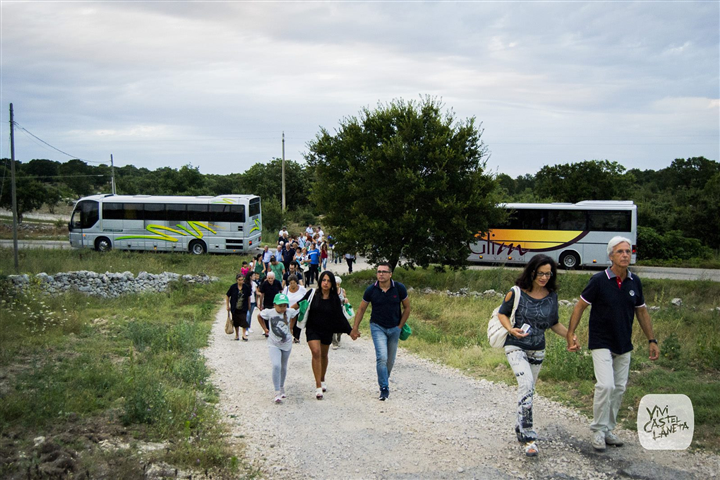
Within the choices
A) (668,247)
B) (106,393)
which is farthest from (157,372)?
(668,247)

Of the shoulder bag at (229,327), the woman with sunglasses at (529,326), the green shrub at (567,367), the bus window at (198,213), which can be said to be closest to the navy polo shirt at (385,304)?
the woman with sunglasses at (529,326)

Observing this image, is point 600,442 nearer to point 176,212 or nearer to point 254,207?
point 254,207

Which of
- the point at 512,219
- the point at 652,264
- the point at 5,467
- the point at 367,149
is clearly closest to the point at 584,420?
the point at 5,467

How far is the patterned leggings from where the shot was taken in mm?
5371

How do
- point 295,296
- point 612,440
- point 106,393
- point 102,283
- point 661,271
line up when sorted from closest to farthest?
point 612,440, point 106,393, point 295,296, point 102,283, point 661,271

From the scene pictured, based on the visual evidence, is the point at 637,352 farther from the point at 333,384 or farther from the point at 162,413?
the point at 162,413

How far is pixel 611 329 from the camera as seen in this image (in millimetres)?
5348

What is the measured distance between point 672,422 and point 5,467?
6202mm

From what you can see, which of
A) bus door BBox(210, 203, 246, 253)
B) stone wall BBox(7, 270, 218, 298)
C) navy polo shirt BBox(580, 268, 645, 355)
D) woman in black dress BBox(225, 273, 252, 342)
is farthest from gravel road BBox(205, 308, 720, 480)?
bus door BBox(210, 203, 246, 253)

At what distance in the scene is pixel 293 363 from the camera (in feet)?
30.4

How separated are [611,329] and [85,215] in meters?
30.3

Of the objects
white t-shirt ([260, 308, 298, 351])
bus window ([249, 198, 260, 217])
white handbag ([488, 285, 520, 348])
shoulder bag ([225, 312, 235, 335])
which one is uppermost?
bus window ([249, 198, 260, 217])

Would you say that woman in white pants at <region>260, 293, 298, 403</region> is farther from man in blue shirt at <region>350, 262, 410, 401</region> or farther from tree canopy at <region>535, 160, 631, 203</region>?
tree canopy at <region>535, 160, 631, 203</region>

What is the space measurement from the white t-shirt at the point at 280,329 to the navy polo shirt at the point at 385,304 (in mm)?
1121
